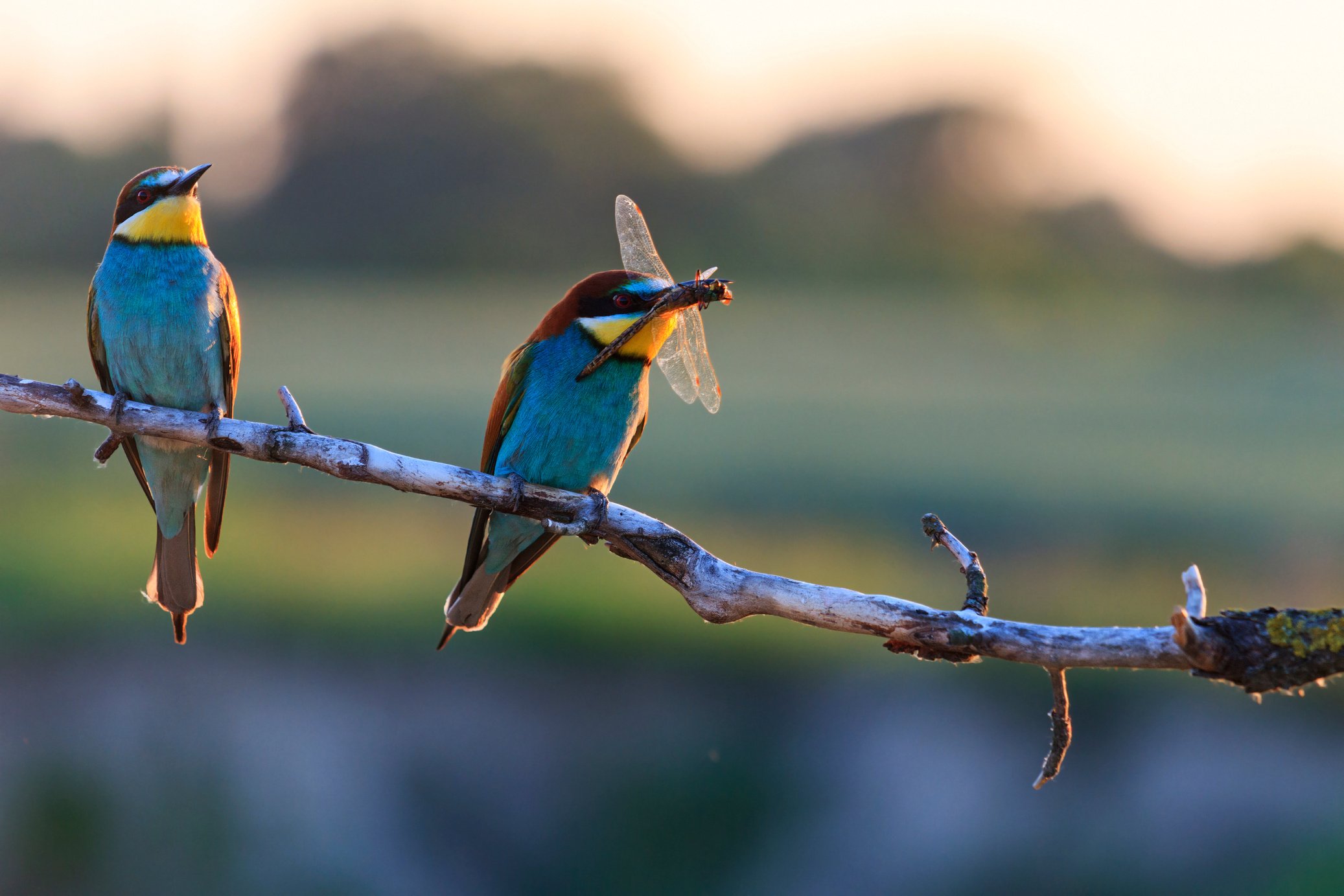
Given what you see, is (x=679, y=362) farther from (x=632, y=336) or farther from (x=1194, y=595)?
(x=1194, y=595)

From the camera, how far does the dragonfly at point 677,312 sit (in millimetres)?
2561

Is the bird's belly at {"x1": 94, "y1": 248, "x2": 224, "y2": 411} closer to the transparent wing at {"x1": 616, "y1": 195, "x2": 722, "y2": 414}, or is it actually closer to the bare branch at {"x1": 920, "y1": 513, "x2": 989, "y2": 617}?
the transparent wing at {"x1": 616, "y1": 195, "x2": 722, "y2": 414}

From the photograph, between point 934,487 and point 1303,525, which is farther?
point 934,487

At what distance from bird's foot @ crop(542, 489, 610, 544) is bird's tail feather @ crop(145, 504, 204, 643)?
1.08 meters

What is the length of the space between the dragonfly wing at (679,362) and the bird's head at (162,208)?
46.0 inches

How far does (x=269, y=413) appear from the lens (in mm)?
10812

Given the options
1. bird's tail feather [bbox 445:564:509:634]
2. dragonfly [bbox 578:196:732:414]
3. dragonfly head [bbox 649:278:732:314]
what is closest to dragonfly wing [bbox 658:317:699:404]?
dragonfly [bbox 578:196:732:414]

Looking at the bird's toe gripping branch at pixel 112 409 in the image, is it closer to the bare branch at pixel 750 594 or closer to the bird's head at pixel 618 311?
the bare branch at pixel 750 594

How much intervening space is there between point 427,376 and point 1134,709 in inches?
395

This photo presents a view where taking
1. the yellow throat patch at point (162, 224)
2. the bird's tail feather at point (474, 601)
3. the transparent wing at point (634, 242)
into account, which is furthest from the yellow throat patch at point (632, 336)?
the yellow throat patch at point (162, 224)

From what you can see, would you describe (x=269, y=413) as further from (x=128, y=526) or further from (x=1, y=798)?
(x=1, y=798)

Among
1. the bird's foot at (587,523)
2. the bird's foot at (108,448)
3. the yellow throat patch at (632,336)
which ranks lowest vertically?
the bird's foot at (108,448)

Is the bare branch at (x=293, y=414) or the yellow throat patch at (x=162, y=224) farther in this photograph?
the yellow throat patch at (x=162, y=224)

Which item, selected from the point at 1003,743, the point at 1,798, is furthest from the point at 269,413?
the point at 1003,743
